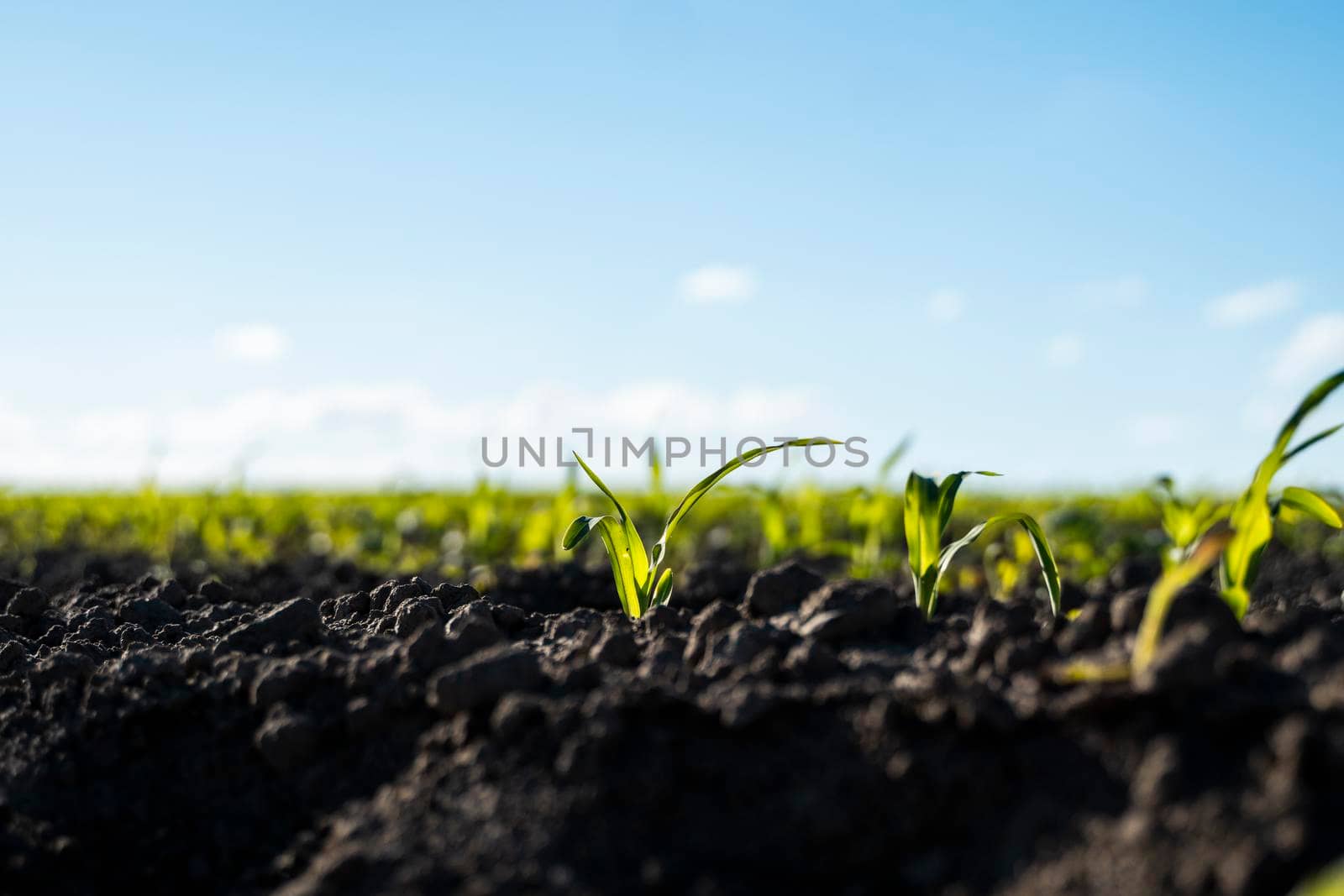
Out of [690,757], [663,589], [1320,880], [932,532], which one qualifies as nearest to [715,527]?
[663,589]

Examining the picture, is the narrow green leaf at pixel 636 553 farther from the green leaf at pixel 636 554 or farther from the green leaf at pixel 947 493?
the green leaf at pixel 947 493

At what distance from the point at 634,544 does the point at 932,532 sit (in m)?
0.67

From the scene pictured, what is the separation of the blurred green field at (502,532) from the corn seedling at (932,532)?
1.52 meters

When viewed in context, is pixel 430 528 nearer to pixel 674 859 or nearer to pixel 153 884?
pixel 153 884

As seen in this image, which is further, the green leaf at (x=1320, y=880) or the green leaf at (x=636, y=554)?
the green leaf at (x=636, y=554)

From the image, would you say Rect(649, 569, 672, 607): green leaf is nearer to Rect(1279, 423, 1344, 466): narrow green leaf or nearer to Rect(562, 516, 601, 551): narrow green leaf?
Rect(562, 516, 601, 551): narrow green leaf

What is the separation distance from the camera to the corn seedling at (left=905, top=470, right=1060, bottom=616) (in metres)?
2.17

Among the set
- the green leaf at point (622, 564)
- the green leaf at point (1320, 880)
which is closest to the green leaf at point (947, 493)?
the green leaf at point (622, 564)

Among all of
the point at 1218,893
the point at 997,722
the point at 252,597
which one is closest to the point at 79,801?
the point at 997,722

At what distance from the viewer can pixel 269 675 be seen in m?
1.95

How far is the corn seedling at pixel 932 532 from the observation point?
217 centimetres

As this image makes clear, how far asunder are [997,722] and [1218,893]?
1.08ft

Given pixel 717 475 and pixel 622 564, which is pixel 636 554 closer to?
pixel 622 564

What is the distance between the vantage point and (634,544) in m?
2.45
